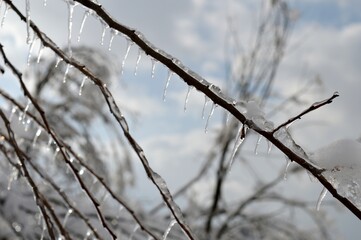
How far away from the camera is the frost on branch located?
80 cm

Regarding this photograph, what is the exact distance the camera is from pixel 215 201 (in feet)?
18.5

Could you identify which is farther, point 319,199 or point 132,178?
point 132,178

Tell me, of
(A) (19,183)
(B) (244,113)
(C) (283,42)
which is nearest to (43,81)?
(C) (283,42)

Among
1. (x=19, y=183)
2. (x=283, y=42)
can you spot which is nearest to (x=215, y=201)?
(x=283, y=42)

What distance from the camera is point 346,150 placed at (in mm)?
917

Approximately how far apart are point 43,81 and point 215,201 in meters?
2.24

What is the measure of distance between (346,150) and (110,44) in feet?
1.80

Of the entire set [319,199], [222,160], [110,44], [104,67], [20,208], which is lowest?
[319,199]

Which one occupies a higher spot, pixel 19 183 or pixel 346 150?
pixel 19 183

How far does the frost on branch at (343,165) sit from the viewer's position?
80 centimetres

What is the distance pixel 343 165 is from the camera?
0.88 m

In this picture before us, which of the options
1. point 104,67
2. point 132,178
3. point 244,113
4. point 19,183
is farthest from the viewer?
point 132,178

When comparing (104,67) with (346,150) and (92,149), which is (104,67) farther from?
(346,150)

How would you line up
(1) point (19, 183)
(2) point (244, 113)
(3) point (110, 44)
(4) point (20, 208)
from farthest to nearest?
(1) point (19, 183)
(4) point (20, 208)
(3) point (110, 44)
(2) point (244, 113)
